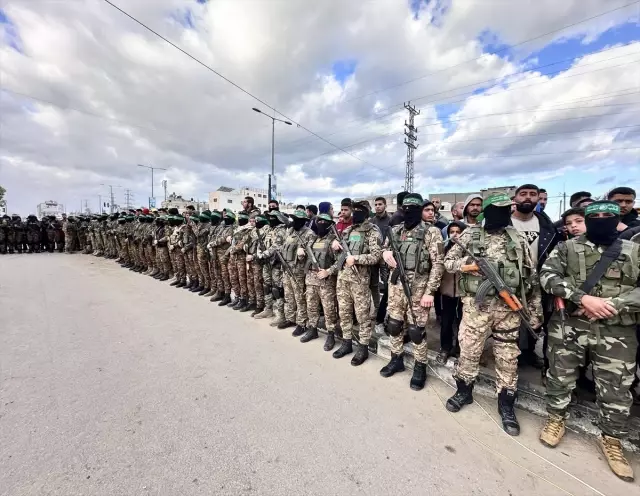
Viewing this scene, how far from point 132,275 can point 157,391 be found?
7.74m

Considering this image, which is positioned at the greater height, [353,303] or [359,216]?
[359,216]

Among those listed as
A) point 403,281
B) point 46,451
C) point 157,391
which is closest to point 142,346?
point 157,391

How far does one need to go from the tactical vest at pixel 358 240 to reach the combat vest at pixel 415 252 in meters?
0.52

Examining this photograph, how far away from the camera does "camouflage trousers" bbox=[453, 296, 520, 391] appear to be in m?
2.57

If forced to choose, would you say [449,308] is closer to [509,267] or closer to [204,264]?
[509,267]

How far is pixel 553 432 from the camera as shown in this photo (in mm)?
2352

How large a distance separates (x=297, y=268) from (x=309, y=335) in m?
1.07

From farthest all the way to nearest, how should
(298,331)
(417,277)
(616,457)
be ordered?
1. (298,331)
2. (417,277)
3. (616,457)

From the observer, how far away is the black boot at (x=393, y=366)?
11.1 ft

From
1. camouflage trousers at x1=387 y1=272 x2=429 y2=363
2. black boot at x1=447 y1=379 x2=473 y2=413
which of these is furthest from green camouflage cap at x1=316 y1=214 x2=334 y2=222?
black boot at x1=447 y1=379 x2=473 y2=413

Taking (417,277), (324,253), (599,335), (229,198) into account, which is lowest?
(599,335)

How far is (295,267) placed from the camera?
15.2 feet

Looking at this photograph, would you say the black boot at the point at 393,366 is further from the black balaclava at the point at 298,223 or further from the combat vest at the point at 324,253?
the black balaclava at the point at 298,223

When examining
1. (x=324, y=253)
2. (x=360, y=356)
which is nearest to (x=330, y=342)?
(x=360, y=356)
